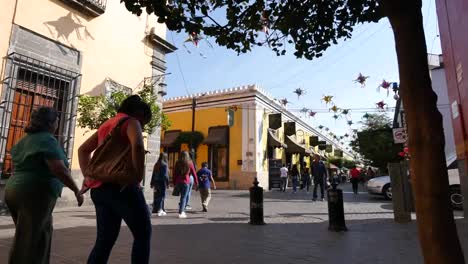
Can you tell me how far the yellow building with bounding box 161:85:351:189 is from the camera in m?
23.5

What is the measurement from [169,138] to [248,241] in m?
21.1

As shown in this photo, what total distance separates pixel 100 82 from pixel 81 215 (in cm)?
437

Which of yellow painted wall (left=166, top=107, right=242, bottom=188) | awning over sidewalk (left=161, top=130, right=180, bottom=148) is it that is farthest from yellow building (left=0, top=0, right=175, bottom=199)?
awning over sidewalk (left=161, top=130, right=180, bottom=148)

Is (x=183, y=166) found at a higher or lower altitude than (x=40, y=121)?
higher

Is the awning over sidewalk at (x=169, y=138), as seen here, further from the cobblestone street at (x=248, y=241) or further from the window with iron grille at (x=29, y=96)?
the cobblestone street at (x=248, y=241)

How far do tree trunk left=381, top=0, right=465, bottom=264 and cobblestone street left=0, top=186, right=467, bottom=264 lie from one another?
2661mm

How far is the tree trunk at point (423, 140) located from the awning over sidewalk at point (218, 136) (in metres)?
22.2

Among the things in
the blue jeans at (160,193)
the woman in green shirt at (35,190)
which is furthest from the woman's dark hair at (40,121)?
the blue jeans at (160,193)

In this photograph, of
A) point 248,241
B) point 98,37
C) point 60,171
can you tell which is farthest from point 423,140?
point 98,37

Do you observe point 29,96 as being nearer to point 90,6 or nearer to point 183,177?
point 90,6

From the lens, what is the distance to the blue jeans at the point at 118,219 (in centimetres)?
275

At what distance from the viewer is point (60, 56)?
9992 mm

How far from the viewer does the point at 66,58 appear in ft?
33.4

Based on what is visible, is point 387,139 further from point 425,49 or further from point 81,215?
point 425,49
